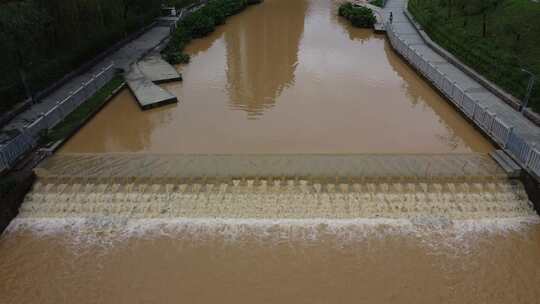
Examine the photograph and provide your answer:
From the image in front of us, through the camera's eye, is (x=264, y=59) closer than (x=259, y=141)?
No

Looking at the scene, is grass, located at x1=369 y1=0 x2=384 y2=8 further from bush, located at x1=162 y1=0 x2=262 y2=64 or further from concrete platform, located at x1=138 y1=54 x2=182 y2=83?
concrete platform, located at x1=138 y1=54 x2=182 y2=83

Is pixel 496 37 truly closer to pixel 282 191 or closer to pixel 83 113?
pixel 282 191

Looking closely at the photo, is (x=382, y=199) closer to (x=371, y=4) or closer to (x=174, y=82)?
(x=174, y=82)

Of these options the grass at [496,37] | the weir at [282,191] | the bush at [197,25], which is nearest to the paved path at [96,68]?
the bush at [197,25]

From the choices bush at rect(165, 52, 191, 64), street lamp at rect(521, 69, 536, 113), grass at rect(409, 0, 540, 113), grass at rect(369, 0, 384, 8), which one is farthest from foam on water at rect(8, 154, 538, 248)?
grass at rect(369, 0, 384, 8)

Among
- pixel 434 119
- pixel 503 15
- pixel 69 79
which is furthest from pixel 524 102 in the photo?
pixel 69 79

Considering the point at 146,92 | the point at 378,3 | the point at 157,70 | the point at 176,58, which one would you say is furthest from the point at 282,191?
the point at 378,3
